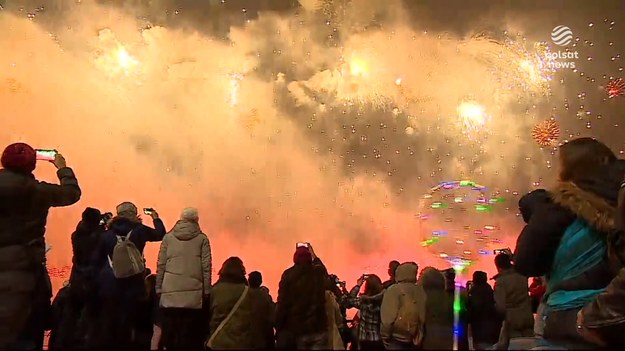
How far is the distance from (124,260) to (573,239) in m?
3.08

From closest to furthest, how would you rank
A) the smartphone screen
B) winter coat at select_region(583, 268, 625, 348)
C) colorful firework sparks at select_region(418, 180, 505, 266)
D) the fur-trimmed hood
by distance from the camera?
winter coat at select_region(583, 268, 625, 348) → the fur-trimmed hood → the smartphone screen → colorful firework sparks at select_region(418, 180, 505, 266)

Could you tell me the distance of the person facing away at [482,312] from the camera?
543cm

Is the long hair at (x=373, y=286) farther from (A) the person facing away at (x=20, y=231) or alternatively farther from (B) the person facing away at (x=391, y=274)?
(A) the person facing away at (x=20, y=231)

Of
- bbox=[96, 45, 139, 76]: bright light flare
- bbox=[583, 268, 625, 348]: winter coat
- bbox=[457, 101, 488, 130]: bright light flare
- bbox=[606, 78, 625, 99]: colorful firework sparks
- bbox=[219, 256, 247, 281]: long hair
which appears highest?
bbox=[96, 45, 139, 76]: bright light flare

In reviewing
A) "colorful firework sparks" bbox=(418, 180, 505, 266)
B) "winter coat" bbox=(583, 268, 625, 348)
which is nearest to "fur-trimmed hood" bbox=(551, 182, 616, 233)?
"winter coat" bbox=(583, 268, 625, 348)

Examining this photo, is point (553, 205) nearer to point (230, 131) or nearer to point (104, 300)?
point (104, 300)

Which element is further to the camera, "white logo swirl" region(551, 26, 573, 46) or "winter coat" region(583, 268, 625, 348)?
"white logo swirl" region(551, 26, 573, 46)

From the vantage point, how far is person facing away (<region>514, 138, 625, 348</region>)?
2365mm

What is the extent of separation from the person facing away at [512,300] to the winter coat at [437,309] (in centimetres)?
61

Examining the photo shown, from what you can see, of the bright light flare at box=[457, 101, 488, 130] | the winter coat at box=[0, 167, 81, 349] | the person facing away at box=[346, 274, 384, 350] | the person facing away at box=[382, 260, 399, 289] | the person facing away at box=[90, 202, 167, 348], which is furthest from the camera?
the bright light flare at box=[457, 101, 488, 130]

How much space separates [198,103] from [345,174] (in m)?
2.32

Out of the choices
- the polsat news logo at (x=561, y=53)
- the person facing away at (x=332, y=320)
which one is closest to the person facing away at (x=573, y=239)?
the person facing away at (x=332, y=320)

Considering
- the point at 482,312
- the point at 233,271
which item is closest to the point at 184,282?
the point at 233,271

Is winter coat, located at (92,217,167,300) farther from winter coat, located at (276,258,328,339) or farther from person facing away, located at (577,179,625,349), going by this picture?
person facing away, located at (577,179,625,349)
